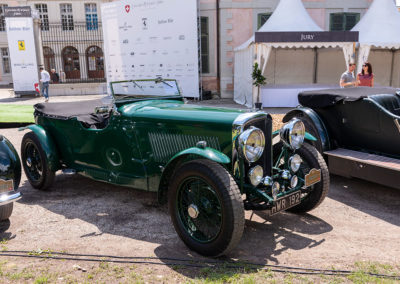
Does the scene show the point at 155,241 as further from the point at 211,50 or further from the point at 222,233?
the point at 211,50

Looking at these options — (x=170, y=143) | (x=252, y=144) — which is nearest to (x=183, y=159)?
(x=170, y=143)

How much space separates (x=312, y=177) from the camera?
344 centimetres

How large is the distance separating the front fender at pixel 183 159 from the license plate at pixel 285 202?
0.57 m

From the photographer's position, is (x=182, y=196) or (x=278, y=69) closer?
(x=182, y=196)

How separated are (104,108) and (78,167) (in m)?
0.93

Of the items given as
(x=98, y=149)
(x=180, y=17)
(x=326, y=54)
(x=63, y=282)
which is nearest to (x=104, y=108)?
(x=98, y=149)

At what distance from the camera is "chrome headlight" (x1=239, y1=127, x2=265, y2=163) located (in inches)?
122

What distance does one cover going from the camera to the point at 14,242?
11.2 feet

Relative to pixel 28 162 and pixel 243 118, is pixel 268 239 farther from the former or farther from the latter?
pixel 28 162

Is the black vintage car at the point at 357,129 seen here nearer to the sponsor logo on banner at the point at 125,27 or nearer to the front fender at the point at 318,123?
the front fender at the point at 318,123

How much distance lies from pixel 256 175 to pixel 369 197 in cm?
211

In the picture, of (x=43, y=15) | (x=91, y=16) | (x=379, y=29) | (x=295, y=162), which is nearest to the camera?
(x=295, y=162)

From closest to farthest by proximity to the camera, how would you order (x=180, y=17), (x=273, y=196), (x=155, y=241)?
(x=273, y=196) < (x=155, y=241) < (x=180, y=17)

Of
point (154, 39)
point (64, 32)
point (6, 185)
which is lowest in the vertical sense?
point (6, 185)
